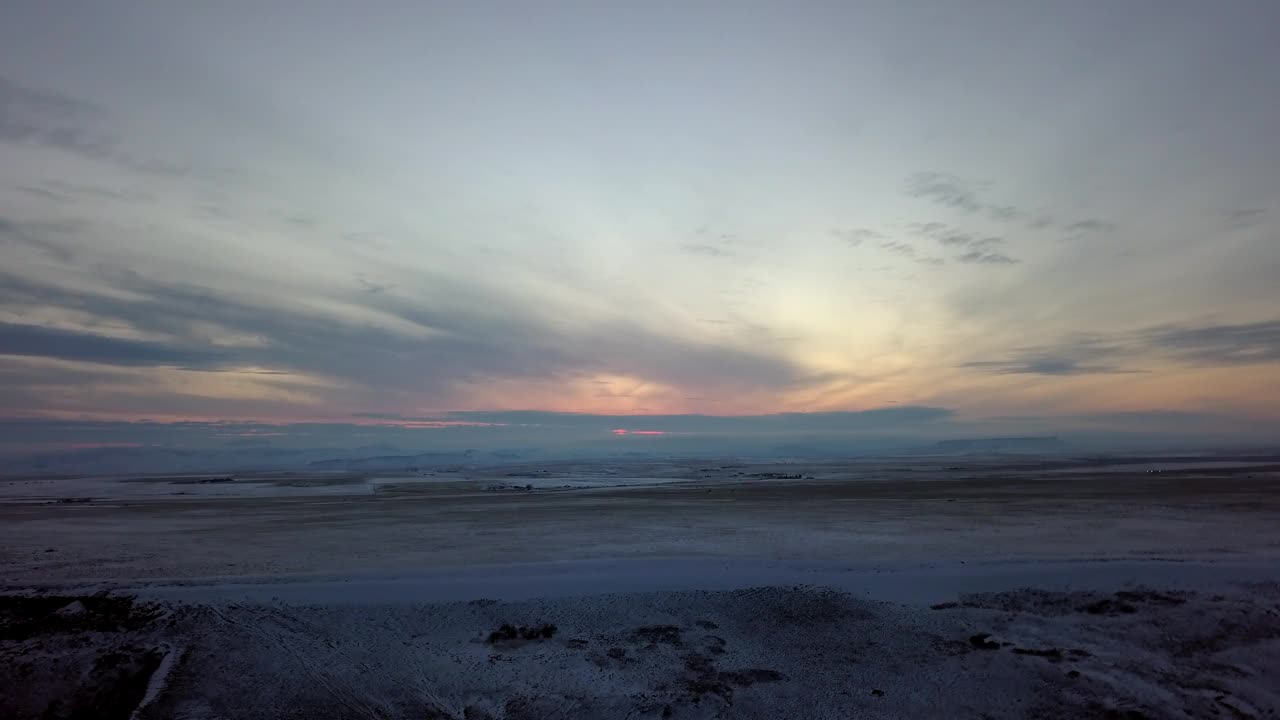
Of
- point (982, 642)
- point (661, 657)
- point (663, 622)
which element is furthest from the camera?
point (663, 622)

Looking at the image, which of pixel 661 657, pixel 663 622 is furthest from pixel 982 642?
pixel 663 622

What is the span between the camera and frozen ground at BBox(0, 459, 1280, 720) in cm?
1216

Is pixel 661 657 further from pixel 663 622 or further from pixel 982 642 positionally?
pixel 982 642

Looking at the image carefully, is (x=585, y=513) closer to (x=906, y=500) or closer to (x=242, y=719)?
(x=906, y=500)

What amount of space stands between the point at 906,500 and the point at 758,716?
3549cm

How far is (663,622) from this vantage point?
1620cm

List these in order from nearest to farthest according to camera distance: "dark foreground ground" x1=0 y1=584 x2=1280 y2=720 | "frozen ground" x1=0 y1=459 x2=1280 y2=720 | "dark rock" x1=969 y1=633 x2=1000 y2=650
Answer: "dark foreground ground" x1=0 y1=584 x2=1280 y2=720 < "frozen ground" x1=0 y1=459 x2=1280 y2=720 < "dark rock" x1=969 y1=633 x2=1000 y2=650

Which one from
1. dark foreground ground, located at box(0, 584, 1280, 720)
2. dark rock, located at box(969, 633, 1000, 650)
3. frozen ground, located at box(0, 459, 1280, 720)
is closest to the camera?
dark foreground ground, located at box(0, 584, 1280, 720)

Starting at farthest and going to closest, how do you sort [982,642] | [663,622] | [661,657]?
[663,622], [982,642], [661,657]

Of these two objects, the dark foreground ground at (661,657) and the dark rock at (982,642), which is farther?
the dark rock at (982,642)

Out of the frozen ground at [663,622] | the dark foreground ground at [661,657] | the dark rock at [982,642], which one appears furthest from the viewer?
the dark rock at [982,642]

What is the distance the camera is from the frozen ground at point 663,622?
12164mm

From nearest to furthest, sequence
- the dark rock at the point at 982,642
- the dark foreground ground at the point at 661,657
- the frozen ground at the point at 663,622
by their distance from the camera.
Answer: the dark foreground ground at the point at 661,657, the frozen ground at the point at 663,622, the dark rock at the point at 982,642

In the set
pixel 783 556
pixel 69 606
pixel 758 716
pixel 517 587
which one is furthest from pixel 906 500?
pixel 69 606
